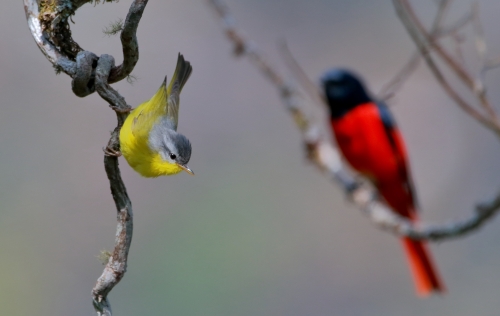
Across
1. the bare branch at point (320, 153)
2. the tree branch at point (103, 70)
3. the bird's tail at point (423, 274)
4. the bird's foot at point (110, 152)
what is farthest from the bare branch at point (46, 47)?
the bird's tail at point (423, 274)

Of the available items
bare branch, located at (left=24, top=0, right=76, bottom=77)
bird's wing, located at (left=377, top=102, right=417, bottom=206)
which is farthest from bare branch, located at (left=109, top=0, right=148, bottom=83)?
bird's wing, located at (left=377, top=102, right=417, bottom=206)

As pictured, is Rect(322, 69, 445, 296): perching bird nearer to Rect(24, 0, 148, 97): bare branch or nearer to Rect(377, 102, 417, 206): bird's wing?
Rect(377, 102, 417, 206): bird's wing

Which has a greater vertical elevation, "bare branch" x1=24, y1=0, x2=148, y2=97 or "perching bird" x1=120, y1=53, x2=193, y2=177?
"bare branch" x1=24, y1=0, x2=148, y2=97

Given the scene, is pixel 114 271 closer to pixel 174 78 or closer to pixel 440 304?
pixel 174 78

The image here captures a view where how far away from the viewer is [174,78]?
11.0 ft

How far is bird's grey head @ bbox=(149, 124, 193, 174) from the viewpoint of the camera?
319cm

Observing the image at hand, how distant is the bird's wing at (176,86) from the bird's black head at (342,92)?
83 centimetres

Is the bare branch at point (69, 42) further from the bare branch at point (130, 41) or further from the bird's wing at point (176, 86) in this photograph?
the bird's wing at point (176, 86)

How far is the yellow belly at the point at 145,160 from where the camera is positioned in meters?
2.95

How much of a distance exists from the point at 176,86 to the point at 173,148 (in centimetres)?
38

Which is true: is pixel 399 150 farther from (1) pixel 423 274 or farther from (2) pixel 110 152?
(2) pixel 110 152

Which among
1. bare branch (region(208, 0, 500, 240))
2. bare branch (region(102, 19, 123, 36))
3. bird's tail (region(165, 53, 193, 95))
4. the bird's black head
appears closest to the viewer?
bare branch (region(208, 0, 500, 240))

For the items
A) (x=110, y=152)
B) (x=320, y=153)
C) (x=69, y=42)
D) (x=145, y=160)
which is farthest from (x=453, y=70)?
(x=145, y=160)

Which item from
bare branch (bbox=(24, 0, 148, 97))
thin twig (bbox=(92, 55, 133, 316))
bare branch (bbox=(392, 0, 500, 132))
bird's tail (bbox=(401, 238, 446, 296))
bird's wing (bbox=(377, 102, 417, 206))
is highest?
bare branch (bbox=(24, 0, 148, 97))
